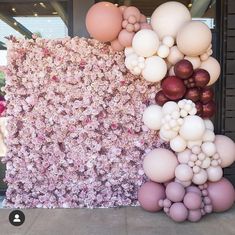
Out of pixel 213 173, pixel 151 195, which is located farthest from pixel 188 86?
pixel 151 195

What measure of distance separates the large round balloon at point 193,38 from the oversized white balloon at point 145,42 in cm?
23

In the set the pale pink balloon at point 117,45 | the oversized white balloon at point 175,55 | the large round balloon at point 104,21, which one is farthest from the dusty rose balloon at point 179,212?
the large round balloon at point 104,21

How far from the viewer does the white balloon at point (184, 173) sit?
4.02 metres

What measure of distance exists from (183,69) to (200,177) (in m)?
1.06

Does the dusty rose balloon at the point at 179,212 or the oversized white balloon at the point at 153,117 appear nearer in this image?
the dusty rose balloon at the point at 179,212

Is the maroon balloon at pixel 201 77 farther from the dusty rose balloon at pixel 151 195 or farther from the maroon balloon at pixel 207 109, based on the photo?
the dusty rose balloon at pixel 151 195

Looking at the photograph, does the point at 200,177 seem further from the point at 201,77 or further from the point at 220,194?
the point at 201,77

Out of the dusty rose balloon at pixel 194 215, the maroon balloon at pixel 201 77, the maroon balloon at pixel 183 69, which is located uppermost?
the maroon balloon at pixel 183 69

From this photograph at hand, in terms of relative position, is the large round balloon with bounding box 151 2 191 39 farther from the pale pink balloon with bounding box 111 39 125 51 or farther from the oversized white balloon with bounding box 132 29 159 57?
the pale pink balloon with bounding box 111 39 125 51

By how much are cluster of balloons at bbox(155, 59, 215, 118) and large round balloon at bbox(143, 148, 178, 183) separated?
0.52 metres

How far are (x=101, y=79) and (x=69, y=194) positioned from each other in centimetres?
130

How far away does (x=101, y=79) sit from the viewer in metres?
4.48

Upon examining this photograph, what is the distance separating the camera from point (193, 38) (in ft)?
12.7

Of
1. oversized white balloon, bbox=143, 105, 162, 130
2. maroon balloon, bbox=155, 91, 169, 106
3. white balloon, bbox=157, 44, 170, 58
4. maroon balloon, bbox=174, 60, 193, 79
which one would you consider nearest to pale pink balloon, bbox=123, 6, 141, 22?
white balloon, bbox=157, 44, 170, 58
